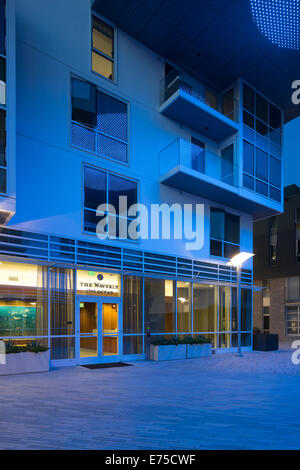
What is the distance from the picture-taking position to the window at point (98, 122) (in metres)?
13.1

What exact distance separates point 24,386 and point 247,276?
1435cm

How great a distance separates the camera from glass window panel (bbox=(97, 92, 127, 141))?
13.9 meters

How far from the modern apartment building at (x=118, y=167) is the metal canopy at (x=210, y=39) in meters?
0.07

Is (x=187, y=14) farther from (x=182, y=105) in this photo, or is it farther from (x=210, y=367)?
(x=210, y=367)

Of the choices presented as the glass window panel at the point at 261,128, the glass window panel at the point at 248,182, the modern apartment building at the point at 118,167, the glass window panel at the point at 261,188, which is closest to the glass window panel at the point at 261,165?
the modern apartment building at the point at 118,167

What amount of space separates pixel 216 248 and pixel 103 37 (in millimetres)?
10801

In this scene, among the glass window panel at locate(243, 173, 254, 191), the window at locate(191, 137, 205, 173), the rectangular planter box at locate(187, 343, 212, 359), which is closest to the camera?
the rectangular planter box at locate(187, 343, 212, 359)

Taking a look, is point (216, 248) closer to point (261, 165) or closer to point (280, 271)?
point (261, 165)

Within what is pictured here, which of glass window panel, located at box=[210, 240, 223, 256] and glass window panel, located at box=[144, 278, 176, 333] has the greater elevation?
glass window panel, located at box=[210, 240, 223, 256]

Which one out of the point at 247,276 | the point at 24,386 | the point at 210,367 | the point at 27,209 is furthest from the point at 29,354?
the point at 247,276

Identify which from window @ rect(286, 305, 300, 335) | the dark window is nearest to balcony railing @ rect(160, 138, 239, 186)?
the dark window

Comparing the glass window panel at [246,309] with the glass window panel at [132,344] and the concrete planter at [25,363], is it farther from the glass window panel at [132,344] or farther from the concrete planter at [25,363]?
the concrete planter at [25,363]

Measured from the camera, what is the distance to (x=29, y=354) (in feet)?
34.3

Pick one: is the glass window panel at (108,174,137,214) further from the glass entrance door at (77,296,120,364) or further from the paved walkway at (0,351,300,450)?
the paved walkway at (0,351,300,450)
